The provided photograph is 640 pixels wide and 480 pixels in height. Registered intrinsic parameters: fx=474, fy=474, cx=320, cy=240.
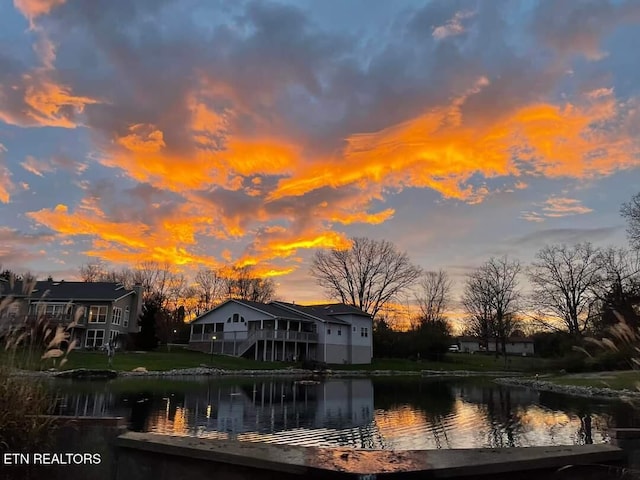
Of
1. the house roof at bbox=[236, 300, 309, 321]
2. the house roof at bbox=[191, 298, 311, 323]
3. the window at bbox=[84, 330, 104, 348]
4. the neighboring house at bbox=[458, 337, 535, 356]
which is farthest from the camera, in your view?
the neighboring house at bbox=[458, 337, 535, 356]

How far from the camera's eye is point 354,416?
1460 cm

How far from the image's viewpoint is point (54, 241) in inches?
1094

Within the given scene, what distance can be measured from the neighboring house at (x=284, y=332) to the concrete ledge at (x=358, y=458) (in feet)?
133

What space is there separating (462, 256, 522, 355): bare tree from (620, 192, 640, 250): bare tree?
25249 mm

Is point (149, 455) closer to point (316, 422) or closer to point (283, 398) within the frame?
point (316, 422)

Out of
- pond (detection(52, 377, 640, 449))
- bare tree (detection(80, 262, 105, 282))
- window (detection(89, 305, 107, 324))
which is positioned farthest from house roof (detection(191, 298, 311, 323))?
bare tree (detection(80, 262, 105, 282))

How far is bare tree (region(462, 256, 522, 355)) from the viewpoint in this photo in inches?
2274

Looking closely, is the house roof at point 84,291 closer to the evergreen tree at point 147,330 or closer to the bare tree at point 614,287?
the evergreen tree at point 147,330

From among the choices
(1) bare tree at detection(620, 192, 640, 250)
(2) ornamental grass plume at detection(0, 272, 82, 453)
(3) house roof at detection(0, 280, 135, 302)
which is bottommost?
(2) ornamental grass plume at detection(0, 272, 82, 453)

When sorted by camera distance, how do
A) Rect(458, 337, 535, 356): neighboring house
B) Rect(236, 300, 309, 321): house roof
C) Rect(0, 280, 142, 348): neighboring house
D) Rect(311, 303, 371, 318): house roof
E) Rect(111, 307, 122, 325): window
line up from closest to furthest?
Rect(0, 280, 142, 348): neighboring house, Rect(111, 307, 122, 325): window, Rect(236, 300, 309, 321): house roof, Rect(311, 303, 371, 318): house roof, Rect(458, 337, 535, 356): neighboring house

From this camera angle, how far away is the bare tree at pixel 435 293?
232ft

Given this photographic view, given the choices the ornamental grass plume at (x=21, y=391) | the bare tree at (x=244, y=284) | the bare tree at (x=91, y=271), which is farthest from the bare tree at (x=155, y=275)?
the ornamental grass plume at (x=21, y=391)

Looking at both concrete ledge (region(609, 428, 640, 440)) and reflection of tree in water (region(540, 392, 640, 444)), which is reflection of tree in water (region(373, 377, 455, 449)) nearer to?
reflection of tree in water (region(540, 392, 640, 444))

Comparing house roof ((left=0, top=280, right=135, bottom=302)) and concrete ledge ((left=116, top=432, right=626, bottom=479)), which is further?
house roof ((left=0, top=280, right=135, bottom=302))
